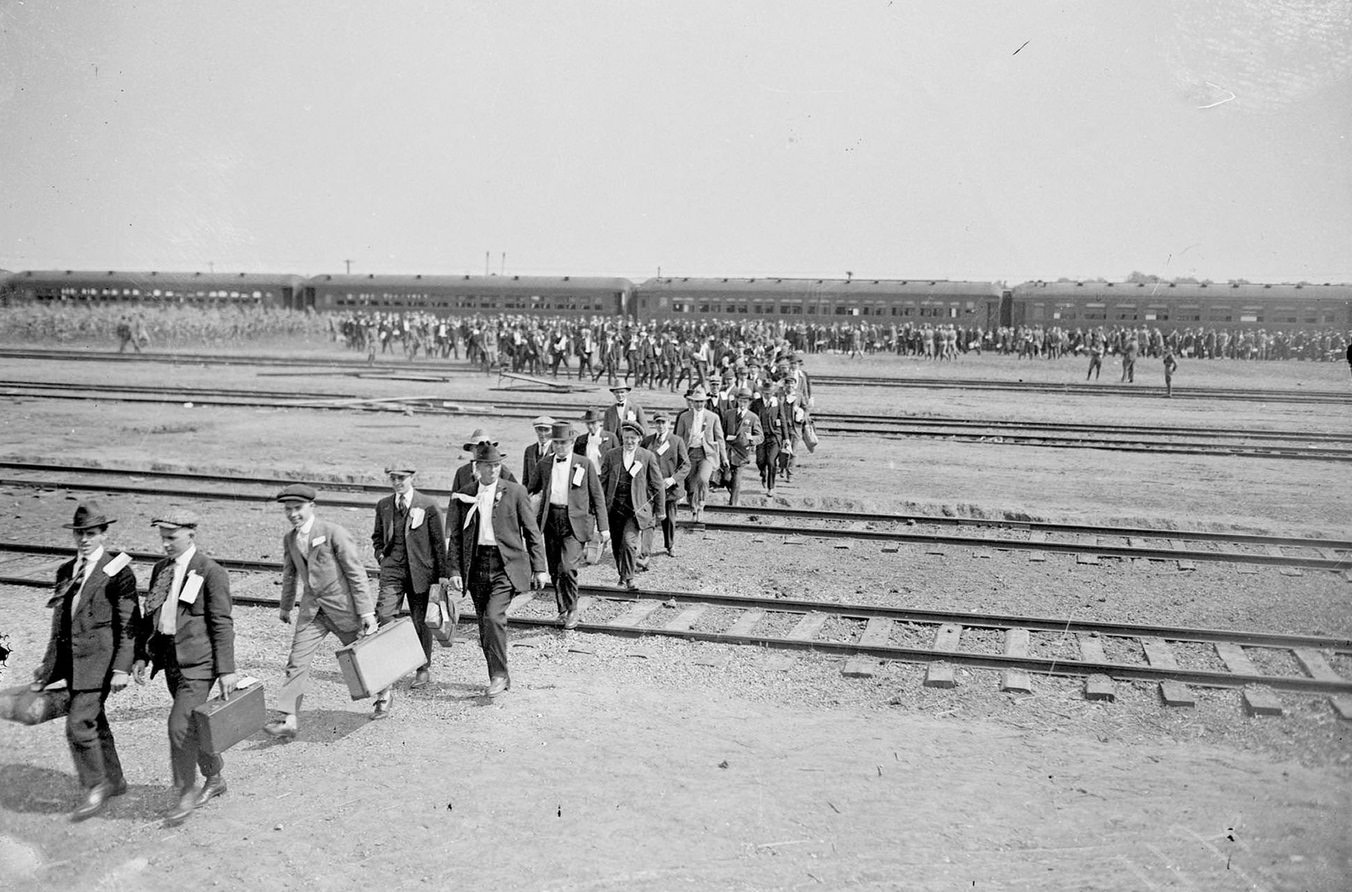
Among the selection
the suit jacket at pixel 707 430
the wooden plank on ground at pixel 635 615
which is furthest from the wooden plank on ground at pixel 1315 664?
the suit jacket at pixel 707 430

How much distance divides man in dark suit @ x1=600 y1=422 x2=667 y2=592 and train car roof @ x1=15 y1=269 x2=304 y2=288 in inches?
2104

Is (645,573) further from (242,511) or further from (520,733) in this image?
(242,511)

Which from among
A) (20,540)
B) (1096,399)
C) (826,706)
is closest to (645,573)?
(826,706)

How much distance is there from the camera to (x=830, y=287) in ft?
176

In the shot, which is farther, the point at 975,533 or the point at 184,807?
the point at 975,533

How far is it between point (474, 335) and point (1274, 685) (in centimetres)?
3490

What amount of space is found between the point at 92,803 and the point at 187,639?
110cm

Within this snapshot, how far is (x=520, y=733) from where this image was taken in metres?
7.49

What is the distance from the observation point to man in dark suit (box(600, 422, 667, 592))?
11.0 meters

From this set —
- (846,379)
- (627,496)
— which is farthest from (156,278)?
(627,496)

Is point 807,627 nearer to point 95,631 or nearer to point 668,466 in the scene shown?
point 668,466

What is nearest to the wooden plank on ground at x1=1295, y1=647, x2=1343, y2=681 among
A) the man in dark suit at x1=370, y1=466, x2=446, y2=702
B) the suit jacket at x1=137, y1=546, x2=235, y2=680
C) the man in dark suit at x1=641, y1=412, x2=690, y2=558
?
the man in dark suit at x1=641, y1=412, x2=690, y2=558

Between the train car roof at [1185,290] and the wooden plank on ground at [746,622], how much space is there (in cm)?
4543

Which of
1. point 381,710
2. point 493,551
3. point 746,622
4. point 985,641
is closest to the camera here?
point 381,710
